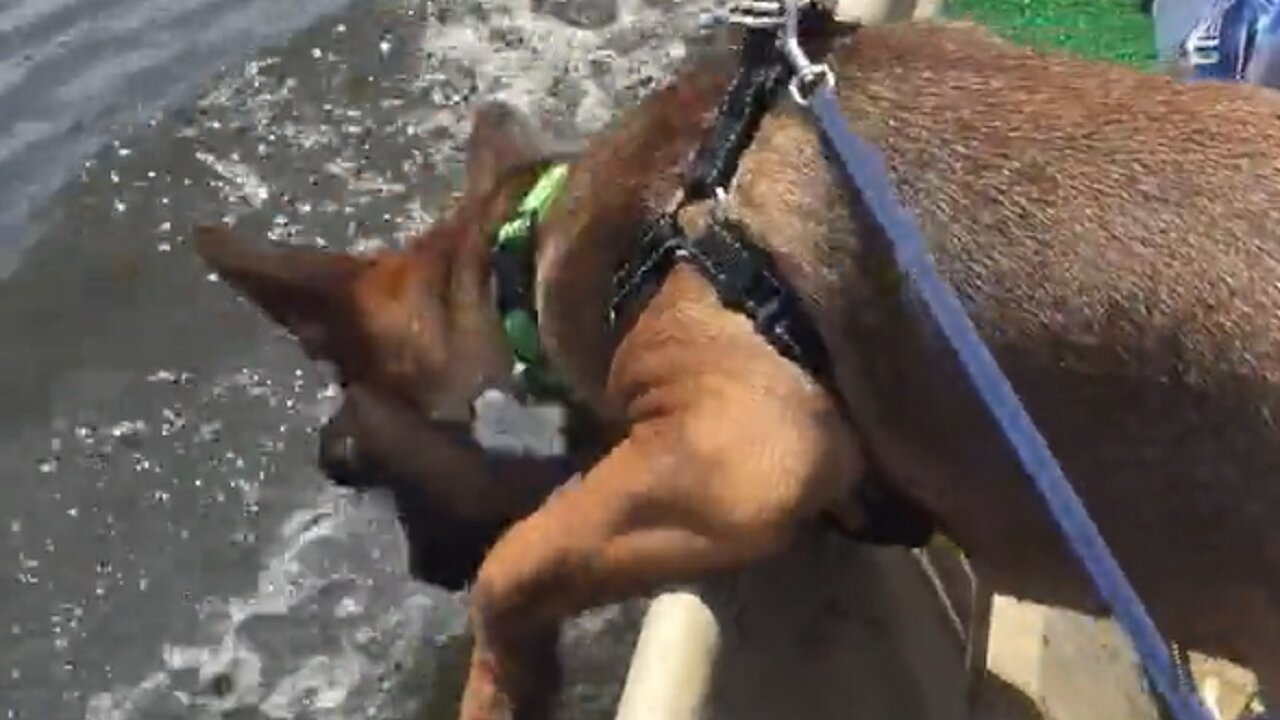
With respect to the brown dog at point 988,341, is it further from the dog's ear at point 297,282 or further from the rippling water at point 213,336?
the rippling water at point 213,336

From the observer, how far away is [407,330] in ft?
10.2

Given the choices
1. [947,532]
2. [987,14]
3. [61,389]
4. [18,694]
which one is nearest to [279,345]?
[61,389]

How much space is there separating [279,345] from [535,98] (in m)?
1.77

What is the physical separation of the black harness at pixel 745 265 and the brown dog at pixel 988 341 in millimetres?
25

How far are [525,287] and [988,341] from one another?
2.98 feet

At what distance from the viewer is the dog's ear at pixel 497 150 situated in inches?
124

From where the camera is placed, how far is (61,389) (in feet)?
18.6

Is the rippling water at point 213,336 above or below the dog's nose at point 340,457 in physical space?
below

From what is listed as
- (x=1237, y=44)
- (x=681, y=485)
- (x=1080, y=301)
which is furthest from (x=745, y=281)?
(x=1237, y=44)

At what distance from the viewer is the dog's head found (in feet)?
10.1

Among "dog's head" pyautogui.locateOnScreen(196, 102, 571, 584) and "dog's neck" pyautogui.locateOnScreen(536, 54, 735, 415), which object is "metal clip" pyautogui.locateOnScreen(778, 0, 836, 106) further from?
"dog's head" pyautogui.locateOnScreen(196, 102, 571, 584)

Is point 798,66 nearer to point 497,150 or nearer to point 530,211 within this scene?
point 530,211

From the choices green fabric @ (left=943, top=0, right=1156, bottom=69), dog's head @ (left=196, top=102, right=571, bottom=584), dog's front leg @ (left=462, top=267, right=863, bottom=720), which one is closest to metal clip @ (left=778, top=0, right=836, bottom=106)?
dog's front leg @ (left=462, top=267, right=863, bottom=720)

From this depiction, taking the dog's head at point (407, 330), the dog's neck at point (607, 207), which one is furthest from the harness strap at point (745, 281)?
the dog's head at point (407, 330)
